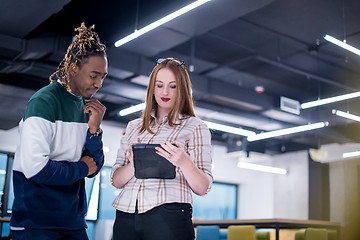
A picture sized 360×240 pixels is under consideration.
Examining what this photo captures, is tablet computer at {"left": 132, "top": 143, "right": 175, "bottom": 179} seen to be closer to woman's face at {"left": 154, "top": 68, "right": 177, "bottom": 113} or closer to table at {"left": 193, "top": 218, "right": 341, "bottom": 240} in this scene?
woman's face at {"left": 154, "top": 68, "right": 177, "bottom": 113}

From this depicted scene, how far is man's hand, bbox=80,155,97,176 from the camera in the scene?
148cm

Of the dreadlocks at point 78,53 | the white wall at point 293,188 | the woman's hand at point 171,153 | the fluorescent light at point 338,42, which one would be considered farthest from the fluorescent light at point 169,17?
the white wall at point 293,188

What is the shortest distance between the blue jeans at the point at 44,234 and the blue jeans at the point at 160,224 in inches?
5.8

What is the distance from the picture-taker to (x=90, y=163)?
1.49 m

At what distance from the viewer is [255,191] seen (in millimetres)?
13492

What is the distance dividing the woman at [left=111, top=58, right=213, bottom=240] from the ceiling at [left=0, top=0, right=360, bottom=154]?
2.92 meters

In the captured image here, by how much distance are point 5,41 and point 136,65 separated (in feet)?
6.23

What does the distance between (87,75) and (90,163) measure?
302 mm

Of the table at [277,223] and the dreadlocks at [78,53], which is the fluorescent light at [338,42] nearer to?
the table at [277,223]

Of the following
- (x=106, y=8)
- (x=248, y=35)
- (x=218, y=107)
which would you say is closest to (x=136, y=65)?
(x=106, y=8)

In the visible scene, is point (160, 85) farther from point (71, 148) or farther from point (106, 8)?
point (106, 8)

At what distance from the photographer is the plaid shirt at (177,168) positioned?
138 cm

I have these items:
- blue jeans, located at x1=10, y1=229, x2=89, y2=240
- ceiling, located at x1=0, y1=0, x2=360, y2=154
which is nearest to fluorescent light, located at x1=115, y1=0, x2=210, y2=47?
ceiling, located at x1=0, y1=0, x2=360, y2=154

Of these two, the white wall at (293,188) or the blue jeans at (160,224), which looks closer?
the blue jeans at (160,224)
